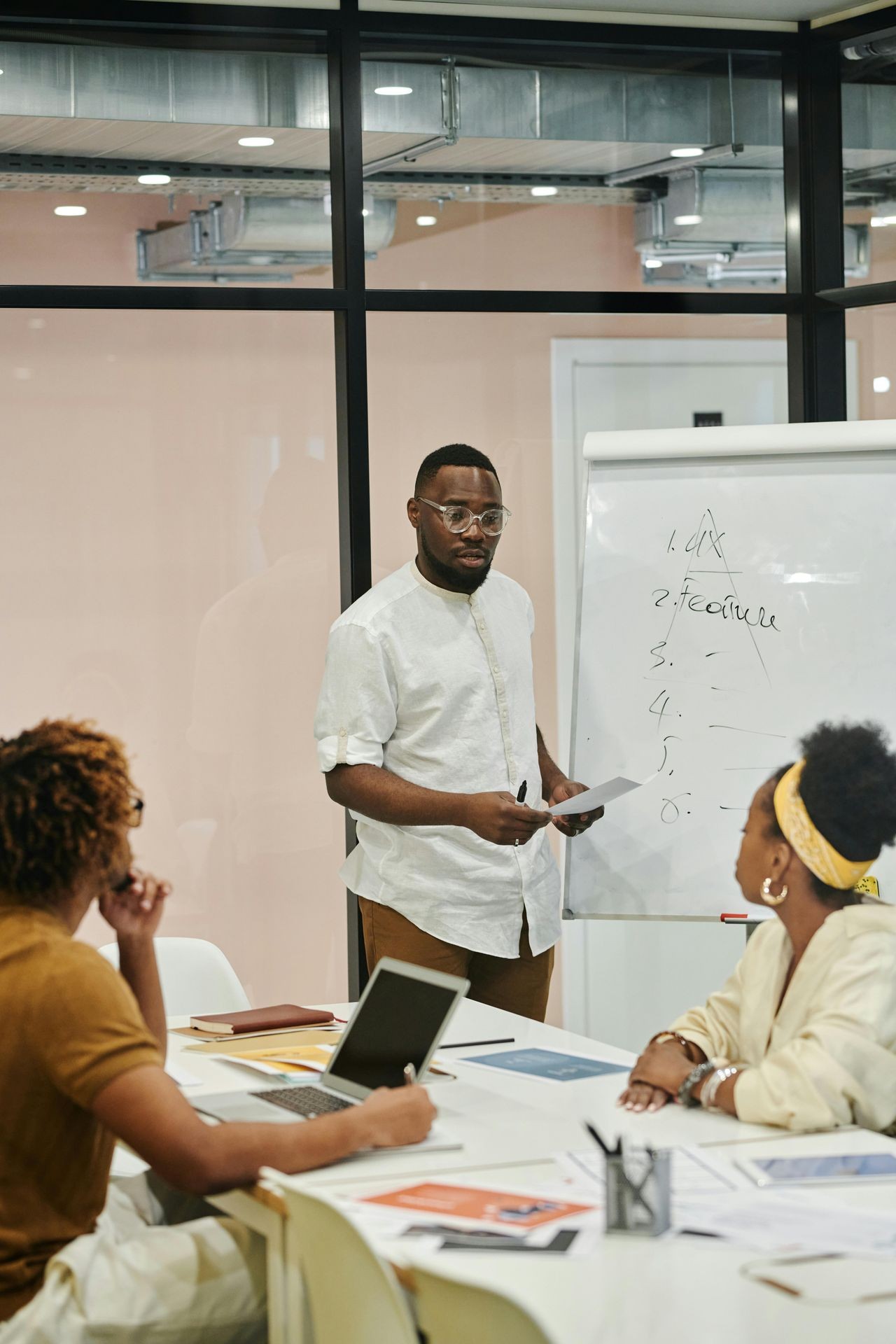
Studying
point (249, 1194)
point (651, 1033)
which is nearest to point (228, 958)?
point (651, 1033)

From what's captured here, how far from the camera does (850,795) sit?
2.27 metres

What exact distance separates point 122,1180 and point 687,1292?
1.17m

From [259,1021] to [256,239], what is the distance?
2250mm

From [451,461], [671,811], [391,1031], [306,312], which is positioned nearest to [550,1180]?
[391,1031]

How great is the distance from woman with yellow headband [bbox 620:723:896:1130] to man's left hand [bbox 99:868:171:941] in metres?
0.74

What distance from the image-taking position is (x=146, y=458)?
13.6 feet

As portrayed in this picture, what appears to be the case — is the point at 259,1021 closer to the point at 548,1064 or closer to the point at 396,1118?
the point at 548,1064

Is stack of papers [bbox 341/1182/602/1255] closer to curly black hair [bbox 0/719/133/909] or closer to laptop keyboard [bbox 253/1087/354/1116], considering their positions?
laptop keyboard [bbox 253/1087/354/1116]

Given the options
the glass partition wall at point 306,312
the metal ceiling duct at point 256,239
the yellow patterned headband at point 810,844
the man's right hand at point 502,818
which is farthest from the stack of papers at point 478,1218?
the metal ceiling duct at point 256,239

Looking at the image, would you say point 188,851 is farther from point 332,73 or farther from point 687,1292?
point 687,1292

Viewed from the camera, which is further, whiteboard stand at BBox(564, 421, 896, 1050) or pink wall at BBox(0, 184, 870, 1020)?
pink wall at BBox(0, 184, 870, 1020)

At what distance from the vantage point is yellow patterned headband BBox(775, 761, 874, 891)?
2.27m

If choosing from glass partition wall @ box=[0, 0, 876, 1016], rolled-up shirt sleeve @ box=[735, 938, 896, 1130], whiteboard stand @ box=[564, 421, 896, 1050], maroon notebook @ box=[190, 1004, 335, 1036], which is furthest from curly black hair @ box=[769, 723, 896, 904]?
glass partition wall @ box=[0, 0, 876, 1016]

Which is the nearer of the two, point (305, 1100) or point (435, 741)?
point (305, 1100)
